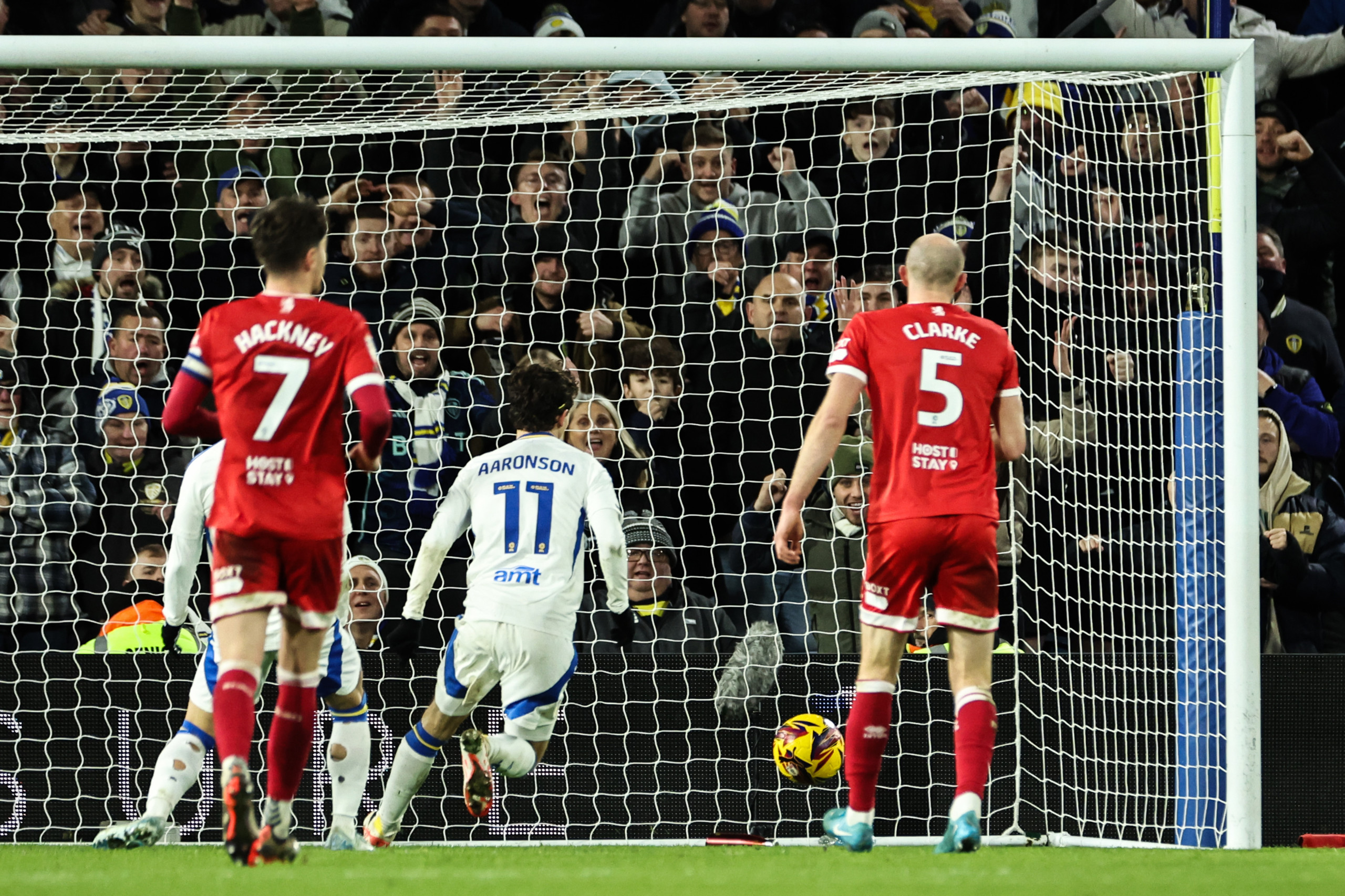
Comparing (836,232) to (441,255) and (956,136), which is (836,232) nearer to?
(956,136)

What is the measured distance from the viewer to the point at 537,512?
6383 millimetres

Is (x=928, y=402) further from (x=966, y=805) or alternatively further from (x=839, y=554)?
(x=839, y=554)

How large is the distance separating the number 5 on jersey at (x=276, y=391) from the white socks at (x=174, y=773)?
5.80 feet

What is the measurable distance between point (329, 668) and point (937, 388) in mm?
2417

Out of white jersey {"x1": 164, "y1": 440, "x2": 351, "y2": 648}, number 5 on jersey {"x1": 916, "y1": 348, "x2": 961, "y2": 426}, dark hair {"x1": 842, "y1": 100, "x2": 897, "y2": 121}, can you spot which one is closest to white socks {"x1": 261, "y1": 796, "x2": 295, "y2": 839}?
white jersey {"x1": 164, "y1": 440, "x2": 351, "y2": 648}

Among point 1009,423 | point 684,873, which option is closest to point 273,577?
point 684,873

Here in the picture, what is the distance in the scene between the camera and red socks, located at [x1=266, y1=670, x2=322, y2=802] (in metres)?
4.50

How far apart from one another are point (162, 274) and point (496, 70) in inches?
125

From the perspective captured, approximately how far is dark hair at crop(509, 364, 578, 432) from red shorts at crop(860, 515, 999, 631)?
1837mm

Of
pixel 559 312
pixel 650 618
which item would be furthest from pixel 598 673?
pixel 559 312

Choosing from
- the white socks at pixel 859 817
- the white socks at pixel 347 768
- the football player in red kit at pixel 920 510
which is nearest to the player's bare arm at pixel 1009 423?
the football player in red kit at pixel 920 510

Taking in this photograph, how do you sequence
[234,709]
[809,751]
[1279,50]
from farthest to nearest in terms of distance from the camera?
1. [1279,50]
2. [809,751]
3. [234,709]

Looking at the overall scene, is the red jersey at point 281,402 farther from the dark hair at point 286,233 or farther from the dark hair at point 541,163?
the dark hair at point 541,163

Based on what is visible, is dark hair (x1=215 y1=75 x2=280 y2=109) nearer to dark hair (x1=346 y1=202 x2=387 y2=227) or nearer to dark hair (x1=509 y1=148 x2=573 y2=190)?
dark hair (x1=346 y1=202 x2=387 y2=227)
